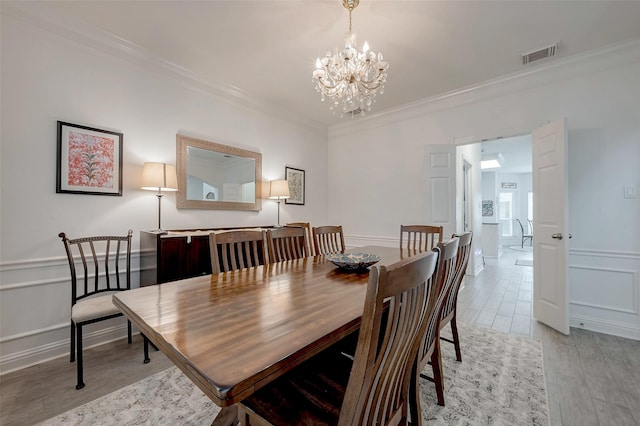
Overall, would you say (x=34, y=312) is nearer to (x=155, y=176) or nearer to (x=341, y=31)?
(x=155, y=176)

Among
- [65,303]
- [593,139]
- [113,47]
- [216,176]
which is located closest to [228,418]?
[65,303]

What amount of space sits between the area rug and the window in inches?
373

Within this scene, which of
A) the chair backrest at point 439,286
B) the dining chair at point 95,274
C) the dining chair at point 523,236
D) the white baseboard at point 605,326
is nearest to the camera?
the chair backrest at point 439,286

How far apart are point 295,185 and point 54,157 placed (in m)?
2.74

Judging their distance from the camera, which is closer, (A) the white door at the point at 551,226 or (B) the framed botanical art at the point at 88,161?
(B) the framed botanical art at the point at 88,161

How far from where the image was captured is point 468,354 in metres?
2.14

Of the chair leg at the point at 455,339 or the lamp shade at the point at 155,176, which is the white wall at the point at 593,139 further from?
the lamp shade at the point at 155,176

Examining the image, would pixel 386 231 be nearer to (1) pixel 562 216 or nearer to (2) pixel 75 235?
(1) pixel 562 216

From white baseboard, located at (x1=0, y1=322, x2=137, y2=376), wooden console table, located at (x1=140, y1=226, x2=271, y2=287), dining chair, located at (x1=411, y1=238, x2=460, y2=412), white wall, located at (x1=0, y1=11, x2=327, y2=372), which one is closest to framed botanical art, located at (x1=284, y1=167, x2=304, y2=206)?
white wall, located at (x1=0, y1=11, x2=327, y2=372)

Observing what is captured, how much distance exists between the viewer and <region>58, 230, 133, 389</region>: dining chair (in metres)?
1.92

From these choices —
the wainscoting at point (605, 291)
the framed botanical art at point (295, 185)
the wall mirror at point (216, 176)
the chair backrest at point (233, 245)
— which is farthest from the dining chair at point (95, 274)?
the wainscoting at point (605, 291)

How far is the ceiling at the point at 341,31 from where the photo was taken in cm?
210

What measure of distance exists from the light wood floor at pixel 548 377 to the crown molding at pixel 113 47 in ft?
8.64

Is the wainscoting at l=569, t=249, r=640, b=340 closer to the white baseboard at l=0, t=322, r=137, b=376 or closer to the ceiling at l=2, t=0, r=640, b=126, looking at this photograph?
the ceiling at l=2, t=0, r=640, b=126
